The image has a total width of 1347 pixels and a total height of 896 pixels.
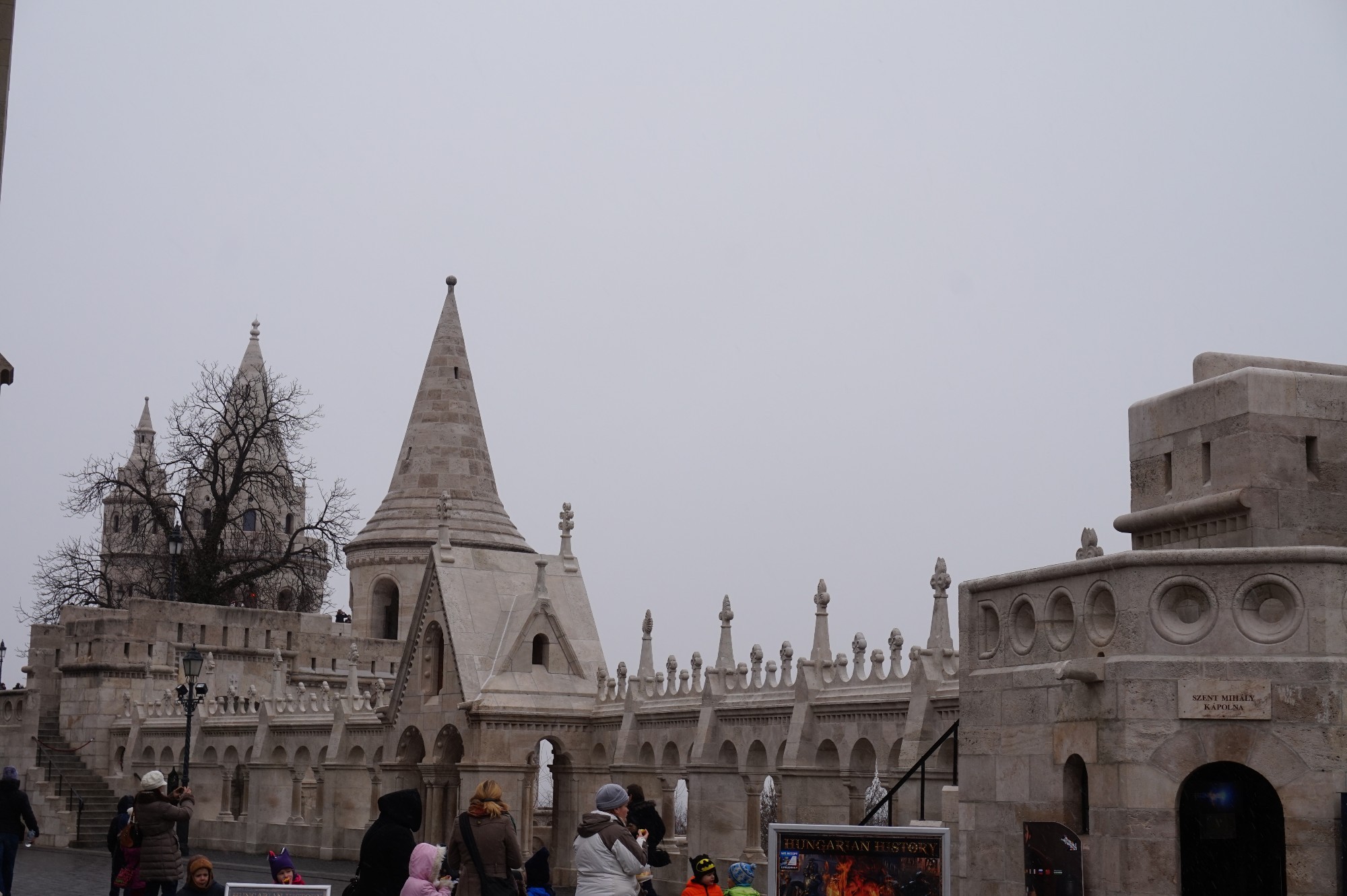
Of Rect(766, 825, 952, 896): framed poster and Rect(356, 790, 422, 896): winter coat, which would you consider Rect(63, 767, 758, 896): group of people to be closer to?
Rect(356, 790, 422, 896): winter coat

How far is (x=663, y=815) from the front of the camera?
26.0 metres

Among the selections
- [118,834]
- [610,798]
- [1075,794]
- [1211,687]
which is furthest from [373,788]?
[1211,687]

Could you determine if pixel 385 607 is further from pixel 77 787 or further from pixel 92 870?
pixel 92 870

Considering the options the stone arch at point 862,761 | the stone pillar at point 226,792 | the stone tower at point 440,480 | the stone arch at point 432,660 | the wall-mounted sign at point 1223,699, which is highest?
the stone tower at point 440,480

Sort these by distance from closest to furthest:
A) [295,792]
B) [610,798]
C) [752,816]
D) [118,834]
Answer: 1. [610,798]
2. [118,834]
3. [752,816]
4. [295,792]

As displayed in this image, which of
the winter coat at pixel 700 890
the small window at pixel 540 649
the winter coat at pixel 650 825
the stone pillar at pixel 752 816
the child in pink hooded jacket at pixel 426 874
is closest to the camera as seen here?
the child in pink hooded jacket at pixel 426 874

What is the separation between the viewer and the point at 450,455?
41.2 meters

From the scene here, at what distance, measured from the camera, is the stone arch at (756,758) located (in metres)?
23.1

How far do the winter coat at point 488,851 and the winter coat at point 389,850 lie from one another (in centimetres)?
34

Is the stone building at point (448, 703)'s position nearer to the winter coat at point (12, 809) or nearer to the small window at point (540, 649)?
the small window at point (540, 649)

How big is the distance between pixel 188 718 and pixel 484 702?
5653 mm

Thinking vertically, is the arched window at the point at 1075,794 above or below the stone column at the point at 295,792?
above

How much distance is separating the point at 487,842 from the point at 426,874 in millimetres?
697

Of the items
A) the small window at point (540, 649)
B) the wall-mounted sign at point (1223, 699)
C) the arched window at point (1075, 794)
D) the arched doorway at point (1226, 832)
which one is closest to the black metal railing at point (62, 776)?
the small window at point (540, 649)
